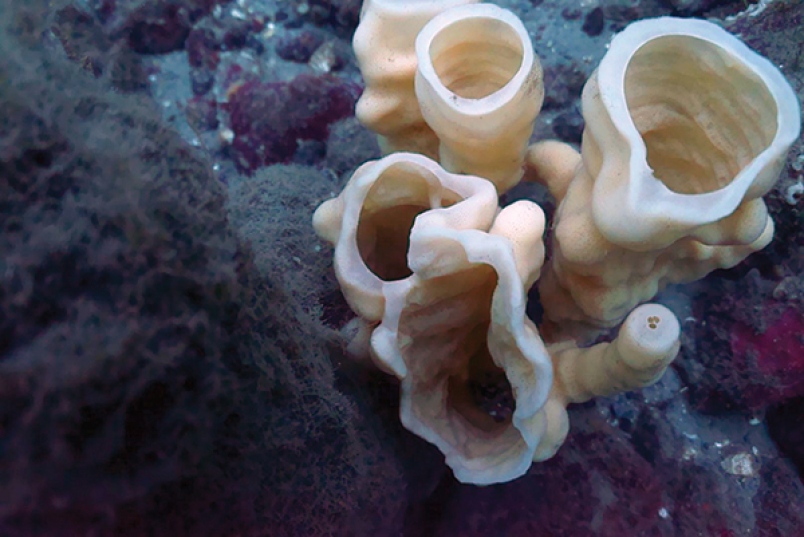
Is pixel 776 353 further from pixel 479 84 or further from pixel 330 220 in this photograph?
pixel 330 220

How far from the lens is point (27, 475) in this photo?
3.26ft

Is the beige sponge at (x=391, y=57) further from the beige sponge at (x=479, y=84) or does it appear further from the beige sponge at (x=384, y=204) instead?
the beige sponge at (x=384, y=204)

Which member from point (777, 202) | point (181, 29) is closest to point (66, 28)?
point (181, 29)

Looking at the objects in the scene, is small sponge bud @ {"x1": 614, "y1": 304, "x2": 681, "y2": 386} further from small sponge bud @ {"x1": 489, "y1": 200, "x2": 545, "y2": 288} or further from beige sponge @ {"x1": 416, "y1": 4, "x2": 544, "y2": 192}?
beige sponge @ {"x1": 416, "y1": 4, "x2": 544, "y2": 192}

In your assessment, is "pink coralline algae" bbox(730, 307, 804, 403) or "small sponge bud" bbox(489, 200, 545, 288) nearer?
"small sponge bud" bbox(489, 200, 545, 288)

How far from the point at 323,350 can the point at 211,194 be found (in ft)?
1.89

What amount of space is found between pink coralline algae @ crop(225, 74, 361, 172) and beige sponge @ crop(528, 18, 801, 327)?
3.94ft

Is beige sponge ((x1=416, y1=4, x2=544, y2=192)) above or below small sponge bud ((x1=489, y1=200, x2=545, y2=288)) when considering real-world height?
above

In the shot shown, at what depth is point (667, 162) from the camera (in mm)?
1733

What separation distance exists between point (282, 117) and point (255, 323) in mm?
1503

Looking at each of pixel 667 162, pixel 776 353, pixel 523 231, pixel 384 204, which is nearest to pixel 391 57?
pixel 384 204

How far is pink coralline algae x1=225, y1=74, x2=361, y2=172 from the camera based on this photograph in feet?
8.47

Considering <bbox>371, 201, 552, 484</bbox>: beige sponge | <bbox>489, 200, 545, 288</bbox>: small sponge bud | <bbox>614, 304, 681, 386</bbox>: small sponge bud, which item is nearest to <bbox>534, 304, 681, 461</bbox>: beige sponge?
<bbox>614, 304, 681, 386</bbox>: small sponge bud

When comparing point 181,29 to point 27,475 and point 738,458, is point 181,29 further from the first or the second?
point 738,458
